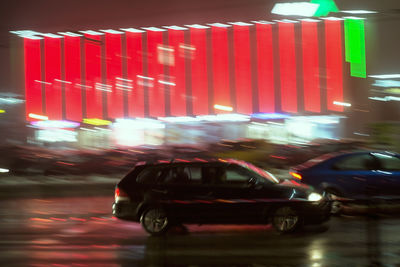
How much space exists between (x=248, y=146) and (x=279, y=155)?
165cm

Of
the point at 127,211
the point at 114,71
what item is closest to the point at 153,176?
the point at 127,211

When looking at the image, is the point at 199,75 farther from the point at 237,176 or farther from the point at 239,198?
the point at 239,198

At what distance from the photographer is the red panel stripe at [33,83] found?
993 inches

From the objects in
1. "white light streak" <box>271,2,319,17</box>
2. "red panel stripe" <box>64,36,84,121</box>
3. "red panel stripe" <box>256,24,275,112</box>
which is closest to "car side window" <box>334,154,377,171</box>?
"white light streak" <box>271,2,319,17</box>

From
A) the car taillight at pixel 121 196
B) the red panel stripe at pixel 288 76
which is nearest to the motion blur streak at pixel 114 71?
the red panel stripe at pixel 288 76

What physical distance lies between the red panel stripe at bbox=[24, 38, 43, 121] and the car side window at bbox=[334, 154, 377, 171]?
19825 millimetres

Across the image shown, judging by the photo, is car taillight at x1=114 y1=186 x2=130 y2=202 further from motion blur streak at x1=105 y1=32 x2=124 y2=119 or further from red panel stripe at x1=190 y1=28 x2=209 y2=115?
motion blur streak at x1=105 y1=32 x2=124 y2=119

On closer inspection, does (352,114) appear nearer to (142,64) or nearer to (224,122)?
(224,122)

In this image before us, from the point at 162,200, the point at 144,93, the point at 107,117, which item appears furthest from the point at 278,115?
the point at 162,200

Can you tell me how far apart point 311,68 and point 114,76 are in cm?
1113

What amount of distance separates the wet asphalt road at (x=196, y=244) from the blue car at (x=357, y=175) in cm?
69

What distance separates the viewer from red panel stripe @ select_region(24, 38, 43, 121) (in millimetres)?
25219

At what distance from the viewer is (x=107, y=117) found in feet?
84.6

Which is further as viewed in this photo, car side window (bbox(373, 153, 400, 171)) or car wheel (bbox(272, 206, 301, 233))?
car side window (bbox(373, 153, 400, 171))
